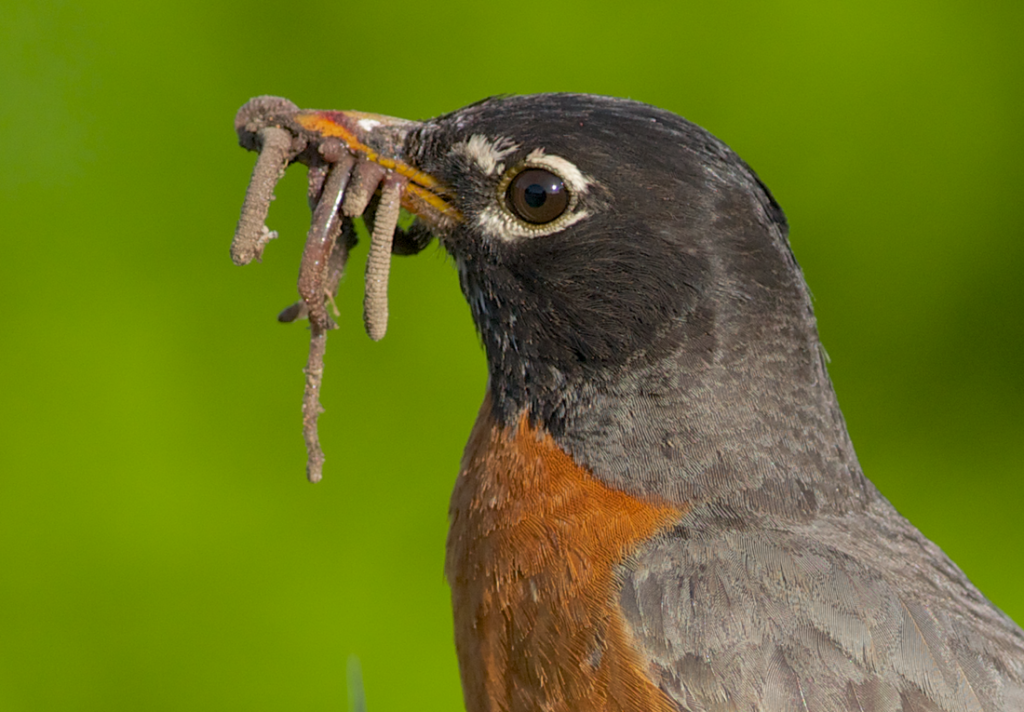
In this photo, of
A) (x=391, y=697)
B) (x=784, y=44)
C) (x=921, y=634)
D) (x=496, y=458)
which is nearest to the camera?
(x=921, y=634)

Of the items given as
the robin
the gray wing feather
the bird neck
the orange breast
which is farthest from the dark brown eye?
the gray wing feather

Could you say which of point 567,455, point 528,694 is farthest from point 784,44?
point 528,694

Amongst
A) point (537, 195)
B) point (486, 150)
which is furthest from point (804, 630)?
point (486, 150)


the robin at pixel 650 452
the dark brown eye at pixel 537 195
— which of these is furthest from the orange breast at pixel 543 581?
the dark brown eye at pixel 537 195

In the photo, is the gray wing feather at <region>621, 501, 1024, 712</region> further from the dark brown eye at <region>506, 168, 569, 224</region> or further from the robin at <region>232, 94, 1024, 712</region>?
the dark brown eye at <region>506, 168, 569, 224</region>

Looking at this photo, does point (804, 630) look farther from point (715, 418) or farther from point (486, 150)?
point (486, 150)

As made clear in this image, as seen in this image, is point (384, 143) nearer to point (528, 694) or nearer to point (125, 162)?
point (528, 694)

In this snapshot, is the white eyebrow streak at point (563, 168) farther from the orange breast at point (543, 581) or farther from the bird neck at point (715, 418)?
the orange breast at point (543, 581)
